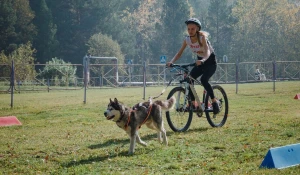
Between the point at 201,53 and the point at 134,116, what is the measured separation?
9.37 ft

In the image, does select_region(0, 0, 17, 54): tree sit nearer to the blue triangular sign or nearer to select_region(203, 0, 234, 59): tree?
select_region(203, 0, 234, 59): tree

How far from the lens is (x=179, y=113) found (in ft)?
35.9

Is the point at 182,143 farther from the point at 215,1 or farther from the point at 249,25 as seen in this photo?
the point at 215,1

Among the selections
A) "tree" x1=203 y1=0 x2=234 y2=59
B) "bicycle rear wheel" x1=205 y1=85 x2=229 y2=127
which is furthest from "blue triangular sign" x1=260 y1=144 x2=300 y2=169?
"tree" x1=203 y1=0 x2=234 y2=59

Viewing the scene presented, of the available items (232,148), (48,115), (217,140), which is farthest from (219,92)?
(48,115)

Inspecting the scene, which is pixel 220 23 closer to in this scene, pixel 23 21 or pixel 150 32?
pixel 150 32

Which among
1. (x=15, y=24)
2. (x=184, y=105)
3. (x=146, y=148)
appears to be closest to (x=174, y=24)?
(x=15, y=24)

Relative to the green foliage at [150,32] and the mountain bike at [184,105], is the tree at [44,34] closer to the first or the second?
the green foliage at [150,32]

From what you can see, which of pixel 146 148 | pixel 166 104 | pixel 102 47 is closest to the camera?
pixel 146 148

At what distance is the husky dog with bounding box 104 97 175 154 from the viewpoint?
8383mm

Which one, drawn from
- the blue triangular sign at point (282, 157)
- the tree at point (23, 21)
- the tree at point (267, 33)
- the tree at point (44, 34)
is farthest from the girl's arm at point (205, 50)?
the tree at point (44, 34)

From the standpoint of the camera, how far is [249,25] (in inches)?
2862

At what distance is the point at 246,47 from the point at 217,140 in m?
64.5

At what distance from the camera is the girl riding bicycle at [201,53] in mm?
10289
